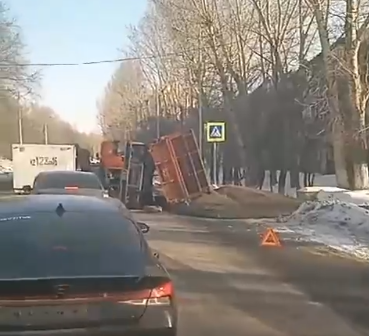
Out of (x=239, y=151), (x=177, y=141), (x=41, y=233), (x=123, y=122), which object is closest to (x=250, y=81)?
(x=239, y=151)

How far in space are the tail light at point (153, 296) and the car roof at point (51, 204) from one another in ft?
4.05

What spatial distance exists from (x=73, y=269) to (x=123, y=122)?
8774 cm

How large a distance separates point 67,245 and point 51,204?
823 millimetres

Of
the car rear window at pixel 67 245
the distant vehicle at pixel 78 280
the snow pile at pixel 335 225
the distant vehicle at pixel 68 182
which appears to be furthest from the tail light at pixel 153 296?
the distant vehicle at pixel 68 182

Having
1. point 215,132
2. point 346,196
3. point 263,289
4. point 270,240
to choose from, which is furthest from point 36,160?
point 263,289

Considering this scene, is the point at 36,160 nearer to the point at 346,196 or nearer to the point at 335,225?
the point at 346,196

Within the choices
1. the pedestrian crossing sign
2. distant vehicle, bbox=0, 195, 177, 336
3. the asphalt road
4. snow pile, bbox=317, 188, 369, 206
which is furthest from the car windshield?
distant vehicle, bbox=0, 195, 177, 336

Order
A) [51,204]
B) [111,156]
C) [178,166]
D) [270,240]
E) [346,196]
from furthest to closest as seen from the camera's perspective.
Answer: [111,156]
[178,166]
[346,196]
[270,240]
[51,204]

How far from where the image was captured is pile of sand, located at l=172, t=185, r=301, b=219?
2649 centimetres

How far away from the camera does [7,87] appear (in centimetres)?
6297

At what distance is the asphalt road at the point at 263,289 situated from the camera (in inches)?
338

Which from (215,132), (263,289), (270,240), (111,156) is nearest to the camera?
(263,289)

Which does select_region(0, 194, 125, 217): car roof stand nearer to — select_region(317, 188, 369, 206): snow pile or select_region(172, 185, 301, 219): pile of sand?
select_region(317, 188, 369, 206): snow pile

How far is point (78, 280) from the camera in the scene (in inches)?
213
